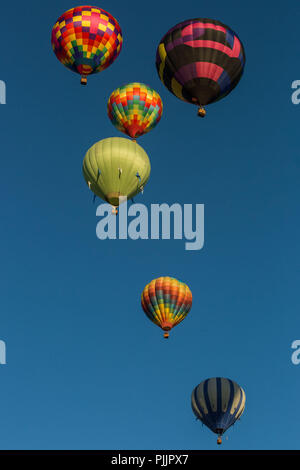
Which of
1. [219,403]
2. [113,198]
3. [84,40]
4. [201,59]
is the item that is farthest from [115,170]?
[219,403]

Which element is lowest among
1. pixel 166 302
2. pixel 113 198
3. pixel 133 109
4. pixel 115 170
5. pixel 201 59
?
pixel 166 302

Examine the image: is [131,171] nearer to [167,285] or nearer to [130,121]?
[130,121]

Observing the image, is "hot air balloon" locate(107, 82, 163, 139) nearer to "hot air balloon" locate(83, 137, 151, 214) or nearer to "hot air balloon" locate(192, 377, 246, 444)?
"hot air balloon" locate(83, 137, 151, 214)

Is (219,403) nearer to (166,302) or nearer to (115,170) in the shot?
(166,302)

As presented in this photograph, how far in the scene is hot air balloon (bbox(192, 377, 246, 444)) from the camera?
28.8 metres

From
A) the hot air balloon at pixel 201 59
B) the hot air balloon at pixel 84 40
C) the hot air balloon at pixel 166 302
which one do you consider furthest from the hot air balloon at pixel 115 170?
the hot air balloon at pixel 166 302

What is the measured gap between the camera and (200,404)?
29.6 metres

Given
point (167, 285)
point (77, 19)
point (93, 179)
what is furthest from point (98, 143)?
point (167, 285)

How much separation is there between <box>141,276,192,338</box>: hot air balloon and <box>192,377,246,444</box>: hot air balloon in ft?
10.6

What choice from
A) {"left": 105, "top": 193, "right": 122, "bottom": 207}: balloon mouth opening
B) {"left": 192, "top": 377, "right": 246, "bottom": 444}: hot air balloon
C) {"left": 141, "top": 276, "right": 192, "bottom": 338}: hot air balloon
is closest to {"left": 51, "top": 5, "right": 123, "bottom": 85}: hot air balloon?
{"left": 105, "top": 193, "right": 122, "bottom": 207}: balloon mouth opening

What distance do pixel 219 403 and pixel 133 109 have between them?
1406 cm

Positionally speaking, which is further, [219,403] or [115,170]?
[219,403]

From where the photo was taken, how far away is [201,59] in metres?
20.9

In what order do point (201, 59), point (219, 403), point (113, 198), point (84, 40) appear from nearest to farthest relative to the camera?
point (201, 59), point (113, 198), point (84, 40), point (219, 403)
